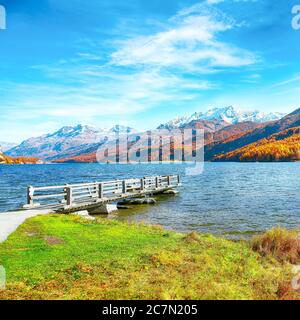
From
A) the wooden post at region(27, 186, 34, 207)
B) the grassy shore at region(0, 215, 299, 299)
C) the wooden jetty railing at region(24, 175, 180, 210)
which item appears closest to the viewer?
the grassy shore at region(0, 215, 299, 299)

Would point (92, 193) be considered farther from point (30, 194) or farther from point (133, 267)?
point (133, 267)

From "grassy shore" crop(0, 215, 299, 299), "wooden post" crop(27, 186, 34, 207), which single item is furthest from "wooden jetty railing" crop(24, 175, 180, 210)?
"grassy shore" crop(0, 215, 299, 299)

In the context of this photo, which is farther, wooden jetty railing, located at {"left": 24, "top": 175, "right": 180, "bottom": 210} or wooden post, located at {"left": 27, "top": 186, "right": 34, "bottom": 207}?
wooden jetty railing, located at {"left": 24, "top": 175, "right": 180, "bottom": 210}

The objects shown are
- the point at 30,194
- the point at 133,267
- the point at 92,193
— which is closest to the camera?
the point at 133,267

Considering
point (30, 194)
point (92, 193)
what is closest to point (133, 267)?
point (30, 194)

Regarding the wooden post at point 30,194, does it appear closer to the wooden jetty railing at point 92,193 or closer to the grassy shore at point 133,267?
the wooden jetty railing at point 92,193

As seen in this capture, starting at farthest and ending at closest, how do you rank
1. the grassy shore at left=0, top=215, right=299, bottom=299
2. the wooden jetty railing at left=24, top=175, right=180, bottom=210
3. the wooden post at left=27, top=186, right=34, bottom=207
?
the wooden jetty railing at left=24, top=175, right=180, bottom=210 < the wooden post at left=27, top=186, right=34, bottom=207 < the grassy shore at left=0, top=215, right=299, bottom=299

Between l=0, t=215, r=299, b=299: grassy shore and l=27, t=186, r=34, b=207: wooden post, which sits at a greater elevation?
l=27, t=186, r=34, b=207: wooden post

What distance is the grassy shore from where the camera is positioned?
9.70 m

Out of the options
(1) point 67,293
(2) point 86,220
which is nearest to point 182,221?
(2) point 86,220

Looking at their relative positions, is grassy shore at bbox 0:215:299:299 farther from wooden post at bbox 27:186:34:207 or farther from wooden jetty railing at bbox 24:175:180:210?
wooden jetty railing at bbox 24:175:180:210

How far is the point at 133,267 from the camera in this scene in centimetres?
1205
